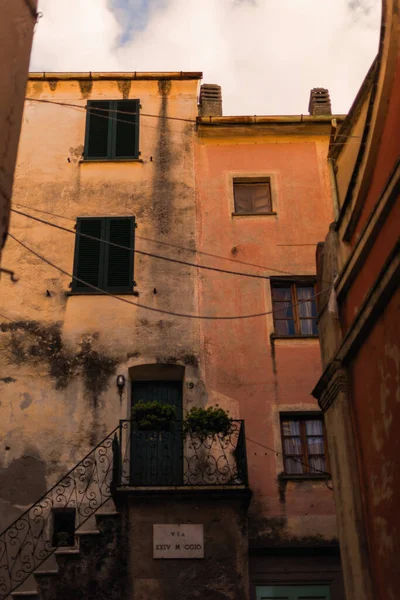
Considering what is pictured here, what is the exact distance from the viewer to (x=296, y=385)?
14.1 m

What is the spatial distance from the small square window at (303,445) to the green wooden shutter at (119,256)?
4.01 meters

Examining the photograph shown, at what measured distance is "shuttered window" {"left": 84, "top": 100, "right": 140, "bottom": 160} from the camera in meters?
16.8

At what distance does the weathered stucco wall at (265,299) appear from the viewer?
13.1 meters

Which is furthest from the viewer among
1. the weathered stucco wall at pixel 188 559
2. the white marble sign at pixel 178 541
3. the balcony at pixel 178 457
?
the balcony at pixel 178 457

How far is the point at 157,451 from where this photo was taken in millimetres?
12836

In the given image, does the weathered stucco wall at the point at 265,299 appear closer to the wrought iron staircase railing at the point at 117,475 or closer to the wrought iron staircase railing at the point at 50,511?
the wrought iron staircase railing at the point at 117,475

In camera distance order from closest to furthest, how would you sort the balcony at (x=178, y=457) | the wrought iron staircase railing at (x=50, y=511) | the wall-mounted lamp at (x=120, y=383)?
the wrought iron staircase railing at (x=50, y=511)
the balcony at (x=178, y=457)
the wall-mounted lamp at (x=120, y=383)

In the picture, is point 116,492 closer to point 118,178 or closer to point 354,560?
point 354,560

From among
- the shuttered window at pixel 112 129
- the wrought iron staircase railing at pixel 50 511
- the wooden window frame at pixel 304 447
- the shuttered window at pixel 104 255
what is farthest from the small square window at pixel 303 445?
the shuttered window at pixel 112 129

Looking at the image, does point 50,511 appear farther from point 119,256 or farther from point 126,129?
point 126,129

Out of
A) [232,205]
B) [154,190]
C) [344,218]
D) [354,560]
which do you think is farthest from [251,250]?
[354,560]

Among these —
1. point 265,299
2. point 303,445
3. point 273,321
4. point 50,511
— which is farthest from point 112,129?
point 50,511

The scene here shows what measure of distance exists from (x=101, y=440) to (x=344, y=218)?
6079mm

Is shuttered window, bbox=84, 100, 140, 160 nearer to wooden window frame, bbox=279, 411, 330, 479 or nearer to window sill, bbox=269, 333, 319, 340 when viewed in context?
window sill, bbox=269, 333, 319, 340
